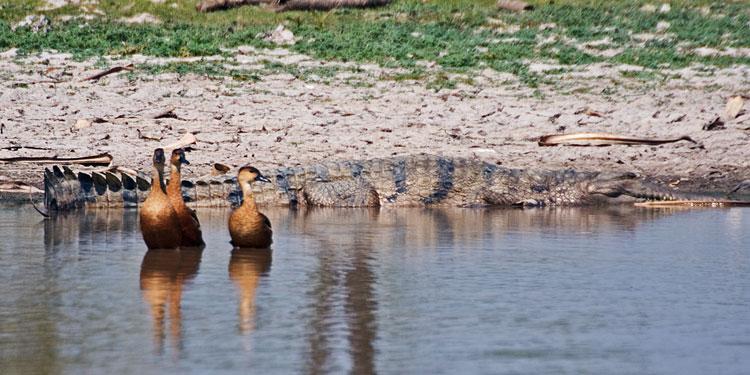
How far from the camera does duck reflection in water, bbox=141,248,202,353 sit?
5.95 m

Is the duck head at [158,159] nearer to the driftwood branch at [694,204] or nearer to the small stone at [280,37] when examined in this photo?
the driftwood branch at [694,204]

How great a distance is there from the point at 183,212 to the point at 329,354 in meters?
3.38

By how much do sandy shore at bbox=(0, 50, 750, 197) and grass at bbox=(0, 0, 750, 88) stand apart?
521 millimetres

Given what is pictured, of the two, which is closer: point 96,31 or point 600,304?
point 600,304

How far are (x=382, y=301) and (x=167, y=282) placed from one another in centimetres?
131

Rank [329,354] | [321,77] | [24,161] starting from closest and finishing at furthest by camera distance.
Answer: [329,354]
[24,161]
[321,77]

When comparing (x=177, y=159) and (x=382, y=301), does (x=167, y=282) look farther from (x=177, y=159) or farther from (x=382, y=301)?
(x=177, y=159)

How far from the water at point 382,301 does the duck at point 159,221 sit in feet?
0.41

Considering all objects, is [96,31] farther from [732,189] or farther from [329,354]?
[329,354]

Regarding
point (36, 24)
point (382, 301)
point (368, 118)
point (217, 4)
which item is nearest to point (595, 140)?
point (368, 118)

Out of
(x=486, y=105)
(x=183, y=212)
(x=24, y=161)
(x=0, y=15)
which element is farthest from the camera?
(x=0, y=15)

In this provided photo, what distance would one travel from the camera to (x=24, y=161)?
13.0m

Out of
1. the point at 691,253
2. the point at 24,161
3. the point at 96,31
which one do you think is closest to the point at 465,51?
the point at 96,31

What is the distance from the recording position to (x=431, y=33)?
18266mm
